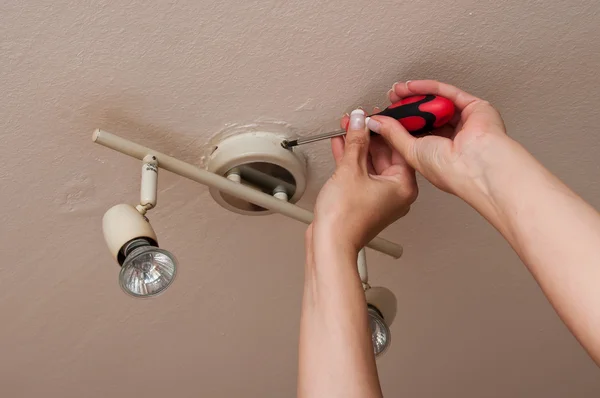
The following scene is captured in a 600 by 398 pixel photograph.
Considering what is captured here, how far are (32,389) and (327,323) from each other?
2.53 ft

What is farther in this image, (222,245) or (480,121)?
(222,245)

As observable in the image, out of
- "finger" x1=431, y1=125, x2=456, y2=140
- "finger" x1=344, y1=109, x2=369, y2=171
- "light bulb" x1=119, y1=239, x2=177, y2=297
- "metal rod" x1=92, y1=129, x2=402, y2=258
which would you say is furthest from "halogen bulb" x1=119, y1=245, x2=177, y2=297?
"finger" x1=431, y1=125, x2=456, y2=140

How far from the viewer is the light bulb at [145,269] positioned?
70 cm

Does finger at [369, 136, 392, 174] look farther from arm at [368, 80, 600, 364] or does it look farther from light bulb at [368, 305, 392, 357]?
light bulb at [368, 305, 392, 357]

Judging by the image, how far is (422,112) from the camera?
76 cm

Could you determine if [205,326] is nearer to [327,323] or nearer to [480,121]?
[327,323]

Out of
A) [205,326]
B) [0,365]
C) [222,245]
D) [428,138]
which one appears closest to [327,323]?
[428,138]

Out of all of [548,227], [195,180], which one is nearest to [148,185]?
[195,180]

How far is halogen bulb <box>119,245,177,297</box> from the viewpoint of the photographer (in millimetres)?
700

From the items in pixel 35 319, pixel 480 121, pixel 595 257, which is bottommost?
pixel 595 257

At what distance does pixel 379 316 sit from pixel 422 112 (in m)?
0.27

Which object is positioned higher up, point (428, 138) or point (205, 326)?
point (205, 326)

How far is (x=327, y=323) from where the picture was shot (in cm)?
70

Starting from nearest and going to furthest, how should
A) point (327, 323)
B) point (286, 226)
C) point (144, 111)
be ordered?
point (327, 323)
point (144, 111)
point (286, 226)
